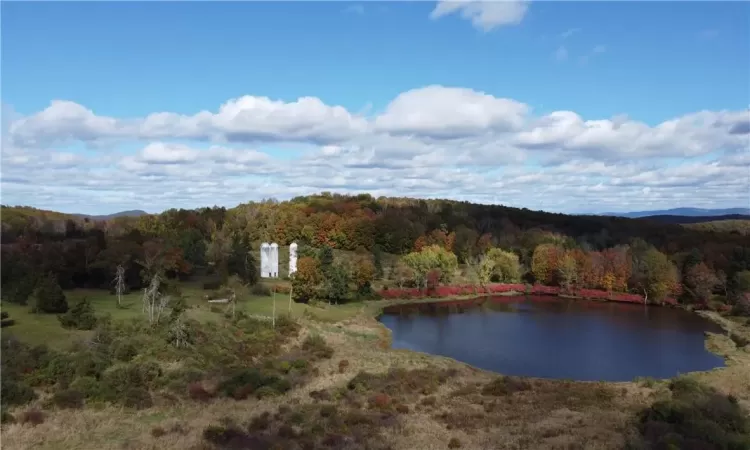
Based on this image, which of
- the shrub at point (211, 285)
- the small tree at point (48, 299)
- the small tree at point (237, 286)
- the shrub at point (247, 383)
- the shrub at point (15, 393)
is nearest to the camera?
the shrub at point (15, 393)

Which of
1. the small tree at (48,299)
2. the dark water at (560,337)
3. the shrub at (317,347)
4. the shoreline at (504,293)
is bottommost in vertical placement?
the dark water at (560,337)

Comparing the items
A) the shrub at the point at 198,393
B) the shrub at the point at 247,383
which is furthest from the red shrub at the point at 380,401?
the shrub at the point at 198,393

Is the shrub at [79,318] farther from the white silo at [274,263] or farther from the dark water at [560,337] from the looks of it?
the white silo at [274,263]

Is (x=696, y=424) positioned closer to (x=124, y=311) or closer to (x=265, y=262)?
(x=124, y=311)

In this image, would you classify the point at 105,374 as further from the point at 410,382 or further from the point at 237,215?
the point at 237,215

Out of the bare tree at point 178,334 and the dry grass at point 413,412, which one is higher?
the bare tree at point 178,334

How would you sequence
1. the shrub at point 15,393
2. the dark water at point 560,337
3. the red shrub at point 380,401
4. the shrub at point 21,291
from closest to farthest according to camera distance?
the shrub at point 15,393 → the red shrub at point 380,401 → the dark water at point 560,337 → the shrub at point 21,291

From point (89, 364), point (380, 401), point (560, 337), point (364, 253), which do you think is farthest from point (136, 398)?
point (364, 253)

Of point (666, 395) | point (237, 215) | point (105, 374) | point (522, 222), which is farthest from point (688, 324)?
point (237, 215)
